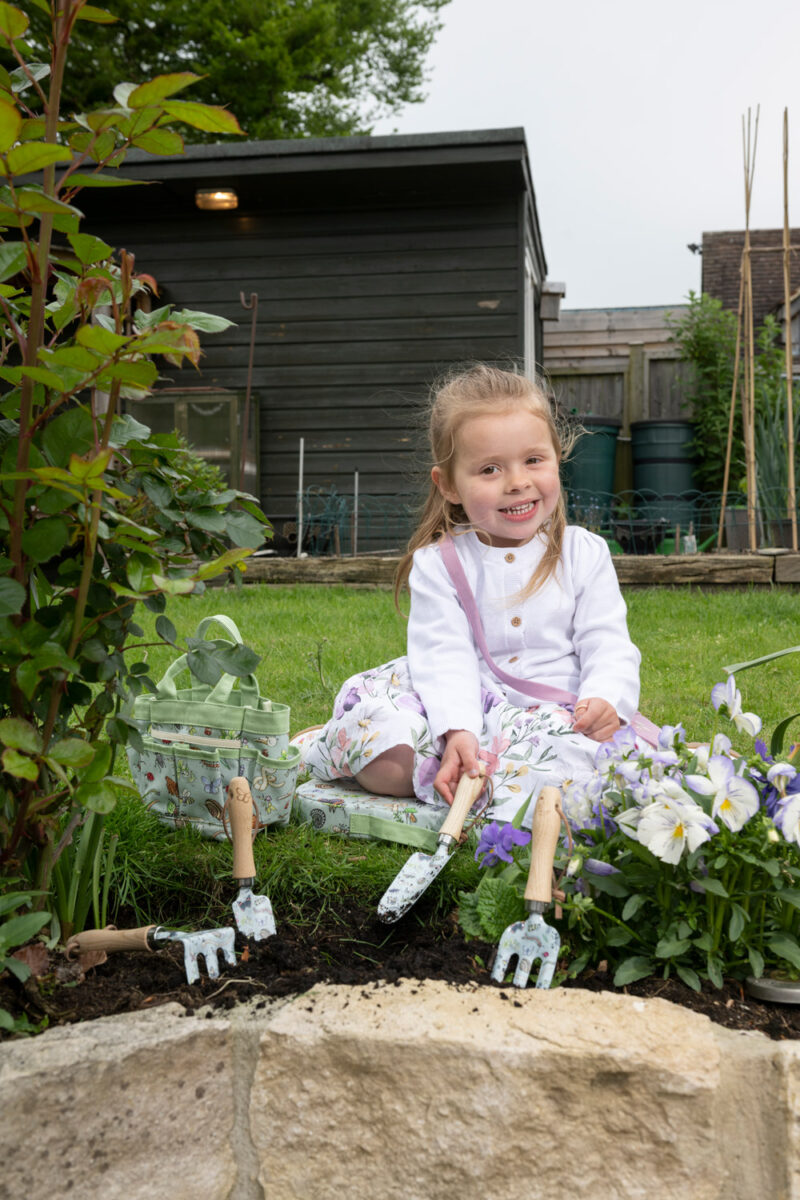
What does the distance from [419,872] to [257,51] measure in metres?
14.3

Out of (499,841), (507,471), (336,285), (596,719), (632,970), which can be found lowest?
(632,970)

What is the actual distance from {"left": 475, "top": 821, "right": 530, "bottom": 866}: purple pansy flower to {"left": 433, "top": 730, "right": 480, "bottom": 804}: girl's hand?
0.36 metres

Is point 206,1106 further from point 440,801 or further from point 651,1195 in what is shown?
point 440,801

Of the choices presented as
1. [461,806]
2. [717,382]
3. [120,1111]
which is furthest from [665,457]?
[120,1111]

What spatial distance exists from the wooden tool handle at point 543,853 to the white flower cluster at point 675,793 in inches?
3.5

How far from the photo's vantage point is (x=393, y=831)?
1.97 metres

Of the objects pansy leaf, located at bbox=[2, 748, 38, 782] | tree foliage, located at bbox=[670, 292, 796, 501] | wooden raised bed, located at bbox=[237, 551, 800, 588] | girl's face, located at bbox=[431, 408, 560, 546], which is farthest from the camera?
tree foliage, located at bbox=[670, 292, 796, 501]

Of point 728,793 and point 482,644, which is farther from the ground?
point 482,644

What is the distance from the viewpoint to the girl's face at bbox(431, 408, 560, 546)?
220 cm

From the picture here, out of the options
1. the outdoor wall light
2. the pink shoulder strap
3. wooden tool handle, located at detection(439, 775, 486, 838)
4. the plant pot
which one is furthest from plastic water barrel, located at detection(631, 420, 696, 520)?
wooden tool handle, located at detection(439, 775, 486, 838)

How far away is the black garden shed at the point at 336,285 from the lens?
26.6 feet

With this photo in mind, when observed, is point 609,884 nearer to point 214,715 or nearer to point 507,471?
point 214,715

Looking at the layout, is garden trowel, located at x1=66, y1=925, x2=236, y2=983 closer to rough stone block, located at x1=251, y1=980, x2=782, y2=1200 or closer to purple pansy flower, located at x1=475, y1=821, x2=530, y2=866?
rough stone block, located at x1=251, y1=980, x2=782, y2=1200

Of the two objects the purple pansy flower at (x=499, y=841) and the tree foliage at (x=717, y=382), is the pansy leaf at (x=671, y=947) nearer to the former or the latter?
the purple pansy flower at (x=499, y=841)
